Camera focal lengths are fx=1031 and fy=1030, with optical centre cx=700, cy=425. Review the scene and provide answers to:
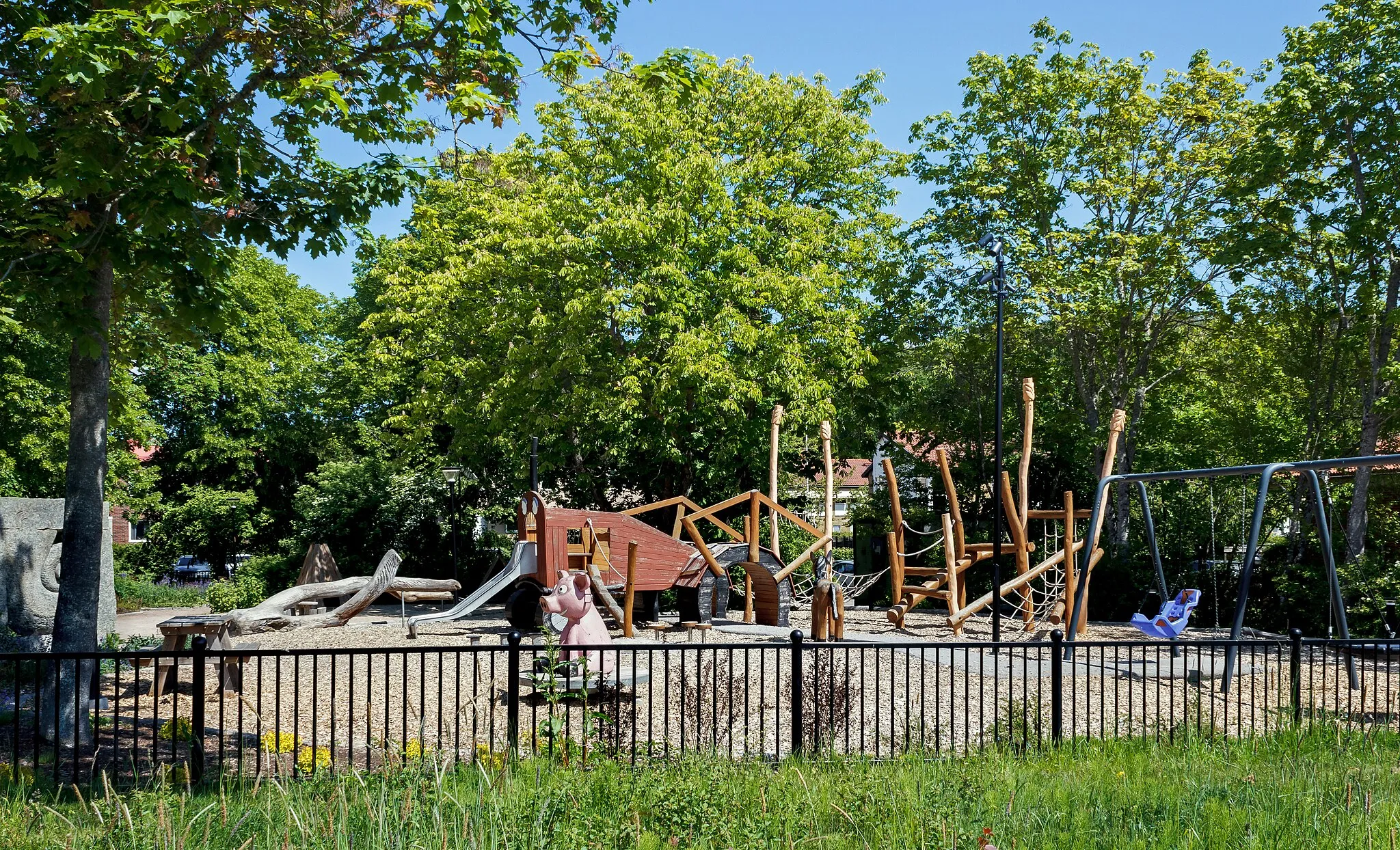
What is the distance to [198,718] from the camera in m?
6.29

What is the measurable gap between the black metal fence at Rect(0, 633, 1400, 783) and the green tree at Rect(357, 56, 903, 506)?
29.1 ft

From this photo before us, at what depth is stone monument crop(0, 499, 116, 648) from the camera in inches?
495

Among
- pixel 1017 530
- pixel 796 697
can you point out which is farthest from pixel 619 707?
pixel 1017 530

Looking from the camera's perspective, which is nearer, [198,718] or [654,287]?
[198,718]

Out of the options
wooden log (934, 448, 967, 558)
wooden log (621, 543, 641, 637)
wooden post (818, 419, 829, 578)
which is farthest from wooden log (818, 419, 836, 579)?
wooden log (621, 543, 641, 637)

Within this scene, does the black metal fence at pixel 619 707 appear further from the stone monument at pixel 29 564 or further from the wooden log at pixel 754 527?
the wooden log at pixel 754 527

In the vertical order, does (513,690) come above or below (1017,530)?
below

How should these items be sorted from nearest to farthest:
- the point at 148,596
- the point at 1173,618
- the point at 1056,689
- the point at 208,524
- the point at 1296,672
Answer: the point at 1056,689
the point at 1296,672
the point at 1173,618
the point at 148,596
the point at 208,524

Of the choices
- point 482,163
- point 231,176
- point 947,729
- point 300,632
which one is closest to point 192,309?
point 231,176

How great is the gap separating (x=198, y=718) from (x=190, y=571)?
29.2m

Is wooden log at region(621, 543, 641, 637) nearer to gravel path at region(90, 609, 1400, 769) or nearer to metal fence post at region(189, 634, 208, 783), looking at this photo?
gravel path at region(90, 609, 1400, 769)

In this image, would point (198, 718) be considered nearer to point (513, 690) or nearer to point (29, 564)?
point (513, 690)

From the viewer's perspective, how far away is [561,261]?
21.4 metres

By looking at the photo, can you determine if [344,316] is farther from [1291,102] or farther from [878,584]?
[1291,102]
